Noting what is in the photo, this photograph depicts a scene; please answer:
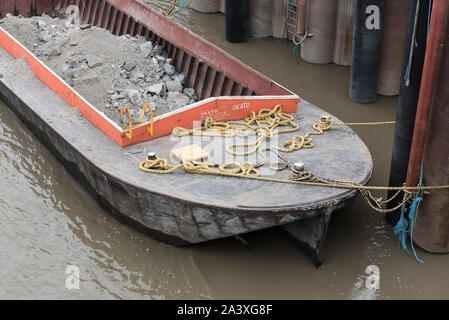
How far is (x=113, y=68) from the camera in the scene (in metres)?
10.2

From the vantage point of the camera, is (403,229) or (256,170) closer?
(256,170)

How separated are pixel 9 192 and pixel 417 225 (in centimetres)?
574

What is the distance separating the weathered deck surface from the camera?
6.87 meters

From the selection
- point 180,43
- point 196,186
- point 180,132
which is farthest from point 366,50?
point 196,186

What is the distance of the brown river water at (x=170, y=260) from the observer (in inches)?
287

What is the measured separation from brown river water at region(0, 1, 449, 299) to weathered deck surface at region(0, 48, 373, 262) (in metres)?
0.36

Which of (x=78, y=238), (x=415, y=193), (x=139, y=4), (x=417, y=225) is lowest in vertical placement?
(x=78, y=238)

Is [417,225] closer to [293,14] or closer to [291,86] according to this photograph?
[291,86]

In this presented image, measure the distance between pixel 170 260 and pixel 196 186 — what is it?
116 cm

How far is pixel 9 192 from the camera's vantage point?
8.96m

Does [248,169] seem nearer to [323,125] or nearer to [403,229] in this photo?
[323,125]

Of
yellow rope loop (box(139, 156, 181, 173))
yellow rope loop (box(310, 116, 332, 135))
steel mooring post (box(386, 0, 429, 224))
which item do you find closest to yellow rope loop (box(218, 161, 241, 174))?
yellow rope loop (box(139, 156, 181, 173))

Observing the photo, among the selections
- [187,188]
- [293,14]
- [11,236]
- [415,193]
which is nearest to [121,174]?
[187,188]

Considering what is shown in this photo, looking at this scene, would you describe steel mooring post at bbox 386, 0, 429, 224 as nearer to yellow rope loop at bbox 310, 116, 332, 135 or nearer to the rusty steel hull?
yellow rope loop at bbox 310, 116, 332, 135
